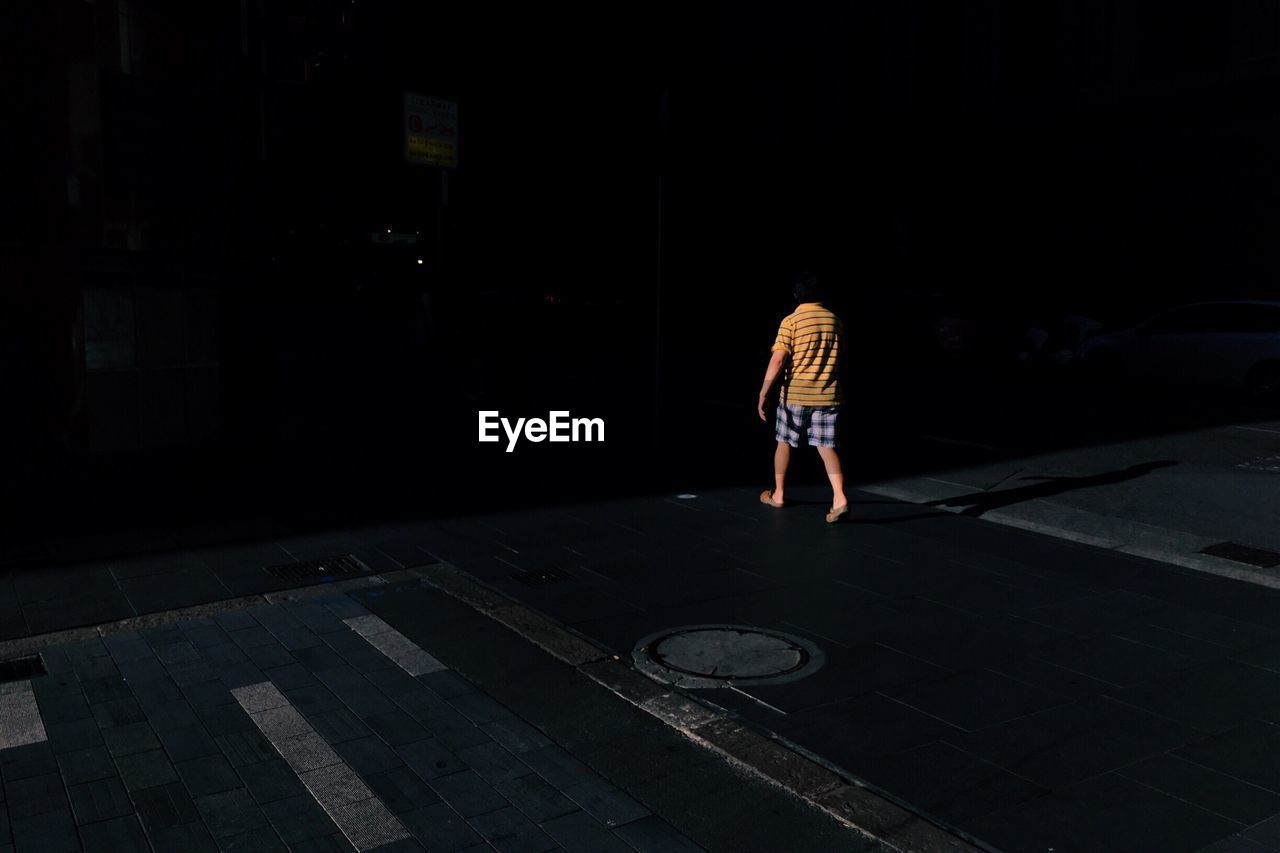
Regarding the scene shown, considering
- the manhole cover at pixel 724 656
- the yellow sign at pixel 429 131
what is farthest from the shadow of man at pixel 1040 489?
the yellow sign at pixel 429 131

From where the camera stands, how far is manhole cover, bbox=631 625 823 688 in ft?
17.7

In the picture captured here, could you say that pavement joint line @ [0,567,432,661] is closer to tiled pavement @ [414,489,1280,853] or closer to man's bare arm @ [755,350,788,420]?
tiled pavement @ [414,489,1280,853]

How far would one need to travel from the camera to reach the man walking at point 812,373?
8.42 meters

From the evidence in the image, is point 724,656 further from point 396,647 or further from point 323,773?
point 323,773

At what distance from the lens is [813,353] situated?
843 cm

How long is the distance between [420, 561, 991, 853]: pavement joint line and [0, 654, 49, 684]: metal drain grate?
2162 mm

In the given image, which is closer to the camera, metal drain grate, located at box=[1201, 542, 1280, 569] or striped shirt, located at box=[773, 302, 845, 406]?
metal drain grate, located at box=[1201, 542, 1280, 569]

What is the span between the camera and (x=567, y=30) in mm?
36938

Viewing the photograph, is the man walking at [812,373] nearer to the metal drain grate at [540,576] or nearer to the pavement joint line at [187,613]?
the metal drain grate at [540,576]

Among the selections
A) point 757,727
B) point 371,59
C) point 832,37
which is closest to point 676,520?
point 757,727

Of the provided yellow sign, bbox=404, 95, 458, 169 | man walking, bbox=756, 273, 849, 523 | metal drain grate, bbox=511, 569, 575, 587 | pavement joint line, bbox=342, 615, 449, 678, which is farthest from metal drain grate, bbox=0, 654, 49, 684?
yellow sign, bbox=404, 95, 458, 169

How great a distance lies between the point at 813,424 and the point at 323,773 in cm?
508

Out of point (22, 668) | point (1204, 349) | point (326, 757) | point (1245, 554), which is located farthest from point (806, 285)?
point (1204, 349)

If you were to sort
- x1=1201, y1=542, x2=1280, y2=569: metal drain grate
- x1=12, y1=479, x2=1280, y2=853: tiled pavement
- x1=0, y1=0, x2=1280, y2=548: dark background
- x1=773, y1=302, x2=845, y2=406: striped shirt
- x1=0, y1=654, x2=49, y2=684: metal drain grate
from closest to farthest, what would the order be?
x1=12, y1=479, x2=1280, y2=853: tiled pavement < x1=0, y1=654, x2=49, y2=684: metal drain grate < x1=1201, y1=542, x2=1280, y2=569: metal drain grate < x1=773, y1=302, x2=845, y2=406: striped shirt < x1=0, y1=0, x2=1280, y2=548: dark background
